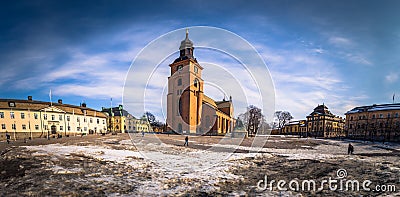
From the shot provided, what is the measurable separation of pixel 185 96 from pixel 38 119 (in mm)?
39396

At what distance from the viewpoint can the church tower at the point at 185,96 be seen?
165 ft

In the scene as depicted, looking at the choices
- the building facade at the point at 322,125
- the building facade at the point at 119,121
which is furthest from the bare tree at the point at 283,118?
the building facade at the point at 119,121

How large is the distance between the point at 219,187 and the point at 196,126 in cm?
4865

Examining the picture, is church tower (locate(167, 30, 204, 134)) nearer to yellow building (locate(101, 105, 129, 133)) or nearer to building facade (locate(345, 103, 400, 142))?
yellow building (locate(101, 105, 129, 133))

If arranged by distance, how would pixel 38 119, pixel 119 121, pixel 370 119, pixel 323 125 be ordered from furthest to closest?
pixel 119 121 < pixel 323 125 < pixel 370 119 < pixel 38 119

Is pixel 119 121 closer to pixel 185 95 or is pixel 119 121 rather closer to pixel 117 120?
pixel 117 120

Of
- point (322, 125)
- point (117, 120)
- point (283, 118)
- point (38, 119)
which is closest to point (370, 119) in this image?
point (322, 125)

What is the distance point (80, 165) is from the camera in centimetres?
1036

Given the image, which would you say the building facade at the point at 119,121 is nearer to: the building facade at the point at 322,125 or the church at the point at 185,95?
the church at the point at 185,95

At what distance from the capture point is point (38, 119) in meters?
44.7

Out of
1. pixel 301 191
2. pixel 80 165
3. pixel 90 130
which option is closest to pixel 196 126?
pixel 90 130

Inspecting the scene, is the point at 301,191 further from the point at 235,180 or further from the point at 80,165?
the point at 80,165

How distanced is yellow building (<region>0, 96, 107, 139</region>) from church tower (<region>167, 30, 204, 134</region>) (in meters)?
30.3

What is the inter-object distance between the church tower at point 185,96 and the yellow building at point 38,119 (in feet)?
99.4
